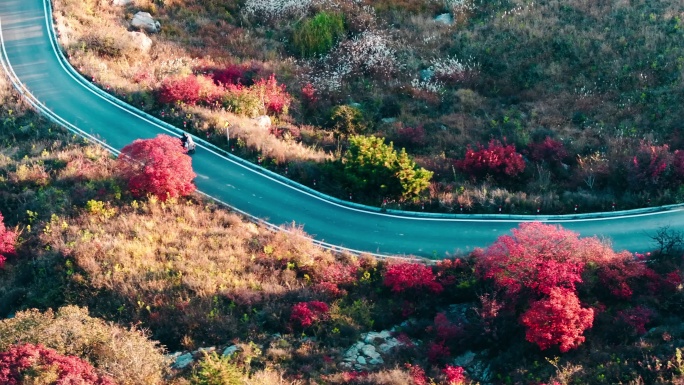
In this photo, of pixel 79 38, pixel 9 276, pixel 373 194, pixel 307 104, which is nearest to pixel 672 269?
pixel 373 194

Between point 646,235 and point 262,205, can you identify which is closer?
point 646,235

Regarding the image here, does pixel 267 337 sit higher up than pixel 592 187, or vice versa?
pixel 592 187

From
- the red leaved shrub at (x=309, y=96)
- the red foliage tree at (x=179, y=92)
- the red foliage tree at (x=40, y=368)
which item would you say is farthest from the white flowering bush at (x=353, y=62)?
the red foliage tree at (x=40, y=368)

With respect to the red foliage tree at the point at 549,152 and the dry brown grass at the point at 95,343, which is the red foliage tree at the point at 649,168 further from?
the dry brown grass at the point at 95,343

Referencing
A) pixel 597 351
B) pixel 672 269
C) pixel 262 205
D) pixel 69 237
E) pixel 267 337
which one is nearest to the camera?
pixel 597 351

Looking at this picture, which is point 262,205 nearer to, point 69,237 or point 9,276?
point 69,237

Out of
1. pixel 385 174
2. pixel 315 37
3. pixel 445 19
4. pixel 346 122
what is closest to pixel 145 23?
pixel 315 37

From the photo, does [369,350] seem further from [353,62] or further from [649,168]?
[353,62]

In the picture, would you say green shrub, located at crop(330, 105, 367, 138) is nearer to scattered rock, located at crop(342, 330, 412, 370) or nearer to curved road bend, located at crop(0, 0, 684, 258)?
curved road bend, located at crop(0, 0, 684, 258)

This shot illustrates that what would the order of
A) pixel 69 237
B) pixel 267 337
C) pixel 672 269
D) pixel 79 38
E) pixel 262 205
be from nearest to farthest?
1. pixel 267 337
2. pixel 672 269
3. pixel 69 237
4. pixel 262 205
5. pixel 79 38
